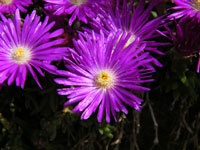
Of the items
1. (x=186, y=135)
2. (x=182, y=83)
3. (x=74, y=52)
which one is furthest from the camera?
(x=186, y=135)

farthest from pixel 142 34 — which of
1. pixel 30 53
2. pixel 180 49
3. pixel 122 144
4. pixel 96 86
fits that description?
pixel 122 144

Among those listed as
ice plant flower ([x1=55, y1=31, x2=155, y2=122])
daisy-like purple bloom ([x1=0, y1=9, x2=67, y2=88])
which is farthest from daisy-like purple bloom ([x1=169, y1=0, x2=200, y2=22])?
daisy-like purple bloom ([x1=0, y1=9, x2=67, y2=88])

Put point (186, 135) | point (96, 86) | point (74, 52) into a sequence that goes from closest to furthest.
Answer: point (74, 52) → point (96, 86) → point (186, 135)

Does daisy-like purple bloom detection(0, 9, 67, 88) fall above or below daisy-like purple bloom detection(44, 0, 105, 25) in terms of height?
→ below

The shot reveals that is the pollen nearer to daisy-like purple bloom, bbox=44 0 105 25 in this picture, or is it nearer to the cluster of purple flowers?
the cluster of purple flowers

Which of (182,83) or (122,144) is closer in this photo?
(182,83)

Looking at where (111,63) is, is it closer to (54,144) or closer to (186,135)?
(54,144)
